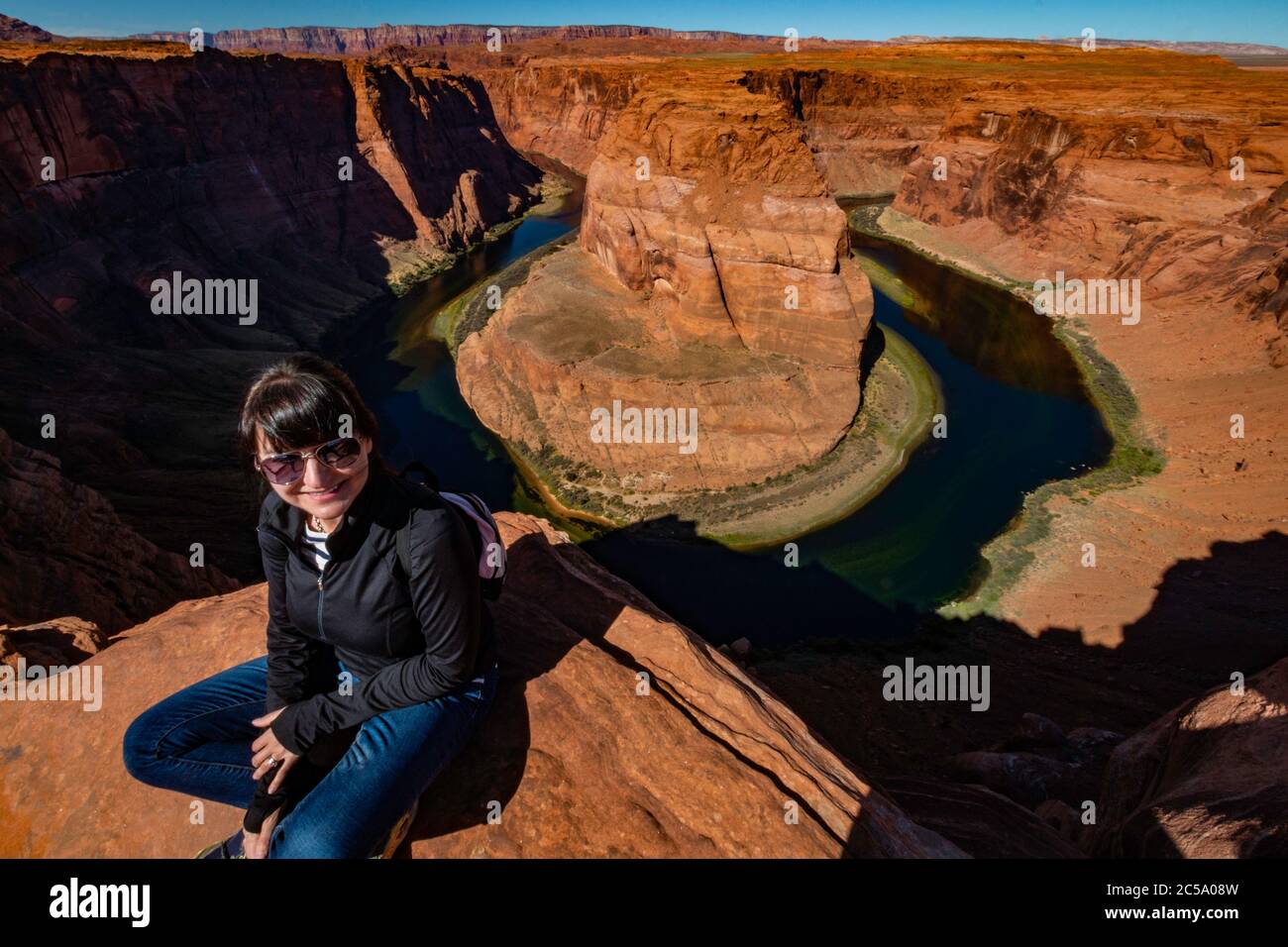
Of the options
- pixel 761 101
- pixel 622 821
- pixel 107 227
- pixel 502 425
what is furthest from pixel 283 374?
pixel 107 227

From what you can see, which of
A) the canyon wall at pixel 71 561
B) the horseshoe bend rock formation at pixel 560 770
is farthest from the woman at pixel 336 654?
the canyon wall at pixel 71 561

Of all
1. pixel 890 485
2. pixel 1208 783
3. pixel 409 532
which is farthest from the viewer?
pixel 890 485

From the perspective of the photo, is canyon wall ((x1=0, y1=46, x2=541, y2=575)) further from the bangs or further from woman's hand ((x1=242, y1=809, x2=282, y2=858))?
the bangs

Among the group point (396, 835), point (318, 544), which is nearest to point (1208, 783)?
point (396, 835)

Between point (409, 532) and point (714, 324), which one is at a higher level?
point (714, 324)

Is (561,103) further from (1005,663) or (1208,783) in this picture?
(1208,783)

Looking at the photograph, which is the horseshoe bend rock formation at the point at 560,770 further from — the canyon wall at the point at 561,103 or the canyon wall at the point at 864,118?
the canyon wall at the point at 561,103

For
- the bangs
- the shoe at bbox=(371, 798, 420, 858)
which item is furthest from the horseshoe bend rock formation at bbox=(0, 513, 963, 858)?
the bangs
